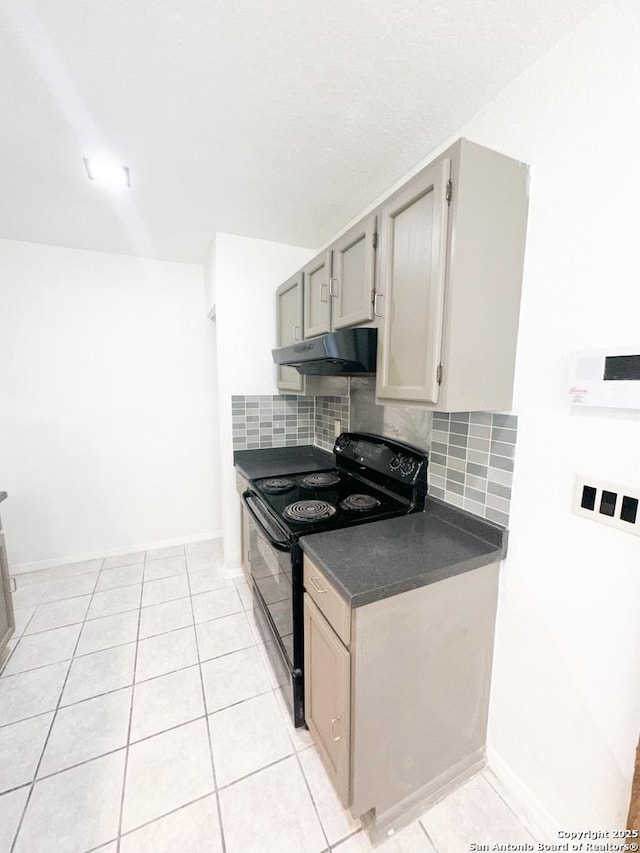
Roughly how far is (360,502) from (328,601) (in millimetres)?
612

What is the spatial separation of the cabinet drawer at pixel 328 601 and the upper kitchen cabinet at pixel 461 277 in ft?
2.22

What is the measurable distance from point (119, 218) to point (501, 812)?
3354 millimetres

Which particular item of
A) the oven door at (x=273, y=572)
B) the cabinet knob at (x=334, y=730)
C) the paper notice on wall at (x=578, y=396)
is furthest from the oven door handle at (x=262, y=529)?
the paper notice on wall at (x=578, y=396)

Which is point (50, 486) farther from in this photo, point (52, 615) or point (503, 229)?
point (503, 229)

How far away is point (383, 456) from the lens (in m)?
1.78

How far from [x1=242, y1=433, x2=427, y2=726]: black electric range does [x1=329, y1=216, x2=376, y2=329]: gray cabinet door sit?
69 cm

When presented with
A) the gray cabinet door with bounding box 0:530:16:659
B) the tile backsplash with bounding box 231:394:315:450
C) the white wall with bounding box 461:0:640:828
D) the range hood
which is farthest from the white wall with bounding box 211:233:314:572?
the white wall with bounding box 461:0:640:828

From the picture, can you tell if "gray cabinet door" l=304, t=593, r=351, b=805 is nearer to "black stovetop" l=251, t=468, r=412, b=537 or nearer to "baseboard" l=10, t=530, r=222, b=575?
"black stovetop" l=251, t=468, r=412, b=537

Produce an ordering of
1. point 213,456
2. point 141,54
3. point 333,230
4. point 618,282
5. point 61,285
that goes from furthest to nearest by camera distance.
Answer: point 213,456 < point 61,285 < point 333,230 < point 141,54 < point 618,282

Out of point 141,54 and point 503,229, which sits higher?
point 141,54

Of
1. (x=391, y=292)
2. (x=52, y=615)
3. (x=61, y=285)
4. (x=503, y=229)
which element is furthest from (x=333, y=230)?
(x=52, y=615)

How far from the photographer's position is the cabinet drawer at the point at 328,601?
3.30 feet

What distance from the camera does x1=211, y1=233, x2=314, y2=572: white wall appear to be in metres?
2.30

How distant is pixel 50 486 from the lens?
2.62m
